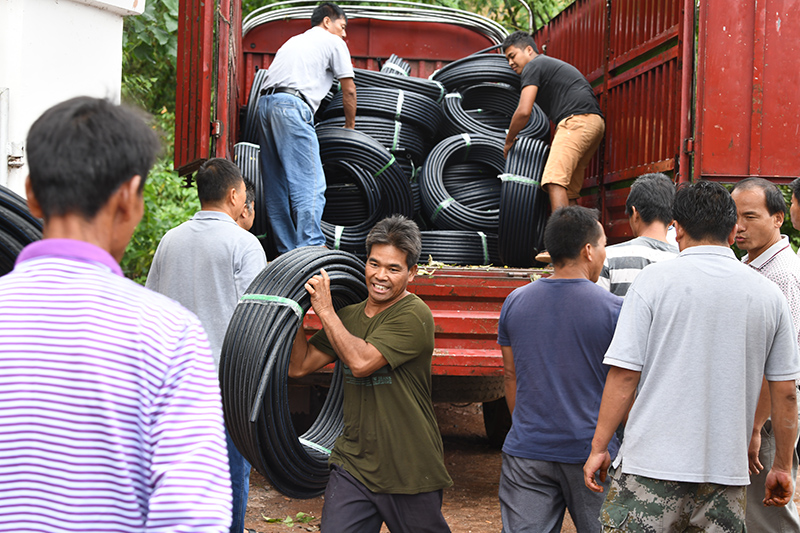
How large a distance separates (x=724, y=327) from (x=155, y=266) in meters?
2.51

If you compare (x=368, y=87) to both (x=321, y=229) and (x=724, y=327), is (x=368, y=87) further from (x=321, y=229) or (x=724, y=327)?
A: (x=724, y=327)

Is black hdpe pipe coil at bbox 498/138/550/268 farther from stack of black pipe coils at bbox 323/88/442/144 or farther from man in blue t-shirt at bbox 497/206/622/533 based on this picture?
man in blue t-shirt at bbox 497/206/622/533

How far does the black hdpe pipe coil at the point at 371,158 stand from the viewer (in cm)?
559

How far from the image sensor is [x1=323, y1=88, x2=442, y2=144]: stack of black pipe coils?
610 cm

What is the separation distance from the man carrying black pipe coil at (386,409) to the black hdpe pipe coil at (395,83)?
139 inches

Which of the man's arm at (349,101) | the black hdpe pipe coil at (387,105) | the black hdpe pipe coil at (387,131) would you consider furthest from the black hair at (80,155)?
the black hdpe pipe coil at (387,105)

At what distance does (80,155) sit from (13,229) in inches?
65.5

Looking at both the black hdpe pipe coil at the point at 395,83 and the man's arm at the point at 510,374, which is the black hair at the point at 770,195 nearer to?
the man's arm at the point at 510,374

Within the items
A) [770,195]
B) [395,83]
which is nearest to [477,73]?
[395,83]

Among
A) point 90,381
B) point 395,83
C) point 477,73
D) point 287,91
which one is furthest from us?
point 477,73

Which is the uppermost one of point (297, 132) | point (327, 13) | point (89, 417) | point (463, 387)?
point (327, 13)

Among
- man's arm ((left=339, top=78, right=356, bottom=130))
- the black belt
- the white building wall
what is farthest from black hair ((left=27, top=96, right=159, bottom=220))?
man's arm ((left=339, top=78, right=356, bottom=130))

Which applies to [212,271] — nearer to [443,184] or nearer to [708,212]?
[708,212]

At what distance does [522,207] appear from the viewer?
562cm
